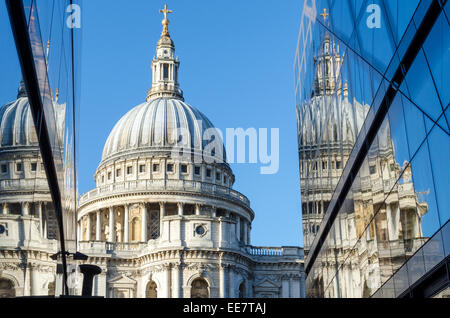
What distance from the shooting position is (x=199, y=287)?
7625 cm

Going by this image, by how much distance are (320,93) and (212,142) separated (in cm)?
7650

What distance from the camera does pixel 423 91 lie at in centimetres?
1413

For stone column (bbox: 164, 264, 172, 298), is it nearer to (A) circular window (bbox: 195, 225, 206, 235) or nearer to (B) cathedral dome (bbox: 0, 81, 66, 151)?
(A) circular window (bbox: 195, 225, 206, 235)

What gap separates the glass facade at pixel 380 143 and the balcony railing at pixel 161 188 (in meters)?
61.3

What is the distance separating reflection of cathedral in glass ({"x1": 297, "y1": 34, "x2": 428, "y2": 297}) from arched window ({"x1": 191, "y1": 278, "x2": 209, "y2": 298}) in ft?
137

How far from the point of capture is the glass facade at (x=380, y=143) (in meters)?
13.6

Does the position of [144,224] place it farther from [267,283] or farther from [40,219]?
[40,219]

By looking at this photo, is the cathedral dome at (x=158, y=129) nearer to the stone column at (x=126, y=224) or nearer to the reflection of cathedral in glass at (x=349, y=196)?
the stone column at (x=126, y=224)

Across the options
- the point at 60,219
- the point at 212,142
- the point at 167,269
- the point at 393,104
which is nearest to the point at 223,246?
the point at 167,269

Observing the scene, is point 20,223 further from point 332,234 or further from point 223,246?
point 223,246

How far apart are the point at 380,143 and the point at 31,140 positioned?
8.41 m

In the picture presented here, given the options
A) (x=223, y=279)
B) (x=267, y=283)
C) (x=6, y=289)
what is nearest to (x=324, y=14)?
(x=6, y=289)

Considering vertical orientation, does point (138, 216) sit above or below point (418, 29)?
above

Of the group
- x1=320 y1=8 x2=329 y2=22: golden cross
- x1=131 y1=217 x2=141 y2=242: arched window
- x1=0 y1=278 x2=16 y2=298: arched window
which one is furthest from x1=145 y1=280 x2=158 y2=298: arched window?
x1=0 y1=278 x2=16 y2=298: arched window
